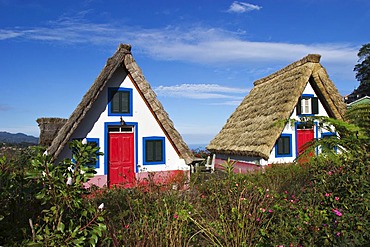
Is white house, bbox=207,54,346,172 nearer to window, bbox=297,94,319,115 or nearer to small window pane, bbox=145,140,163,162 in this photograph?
window, bbox=297,94,319,115

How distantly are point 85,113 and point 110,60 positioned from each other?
200 centimetres

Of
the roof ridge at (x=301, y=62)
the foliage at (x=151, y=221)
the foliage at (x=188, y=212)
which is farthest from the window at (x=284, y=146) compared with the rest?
the foliage at (x=151, y=221)

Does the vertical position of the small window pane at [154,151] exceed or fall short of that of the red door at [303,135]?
it falls short

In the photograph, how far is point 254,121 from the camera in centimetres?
1526

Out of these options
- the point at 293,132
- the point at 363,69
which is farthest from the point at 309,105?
the point at 363,69

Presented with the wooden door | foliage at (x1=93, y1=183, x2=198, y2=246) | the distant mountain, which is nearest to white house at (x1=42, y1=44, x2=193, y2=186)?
the distant mountain

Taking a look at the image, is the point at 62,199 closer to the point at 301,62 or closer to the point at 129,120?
the point at 129,120

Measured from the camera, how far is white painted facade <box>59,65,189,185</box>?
424 inches

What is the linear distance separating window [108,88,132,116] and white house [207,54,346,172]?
5.23 meters

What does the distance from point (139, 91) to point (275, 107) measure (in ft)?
20.0

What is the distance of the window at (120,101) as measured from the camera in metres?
11.0

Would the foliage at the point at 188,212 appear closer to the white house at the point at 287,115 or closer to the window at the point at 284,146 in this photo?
→ the white house at the point at 287,115

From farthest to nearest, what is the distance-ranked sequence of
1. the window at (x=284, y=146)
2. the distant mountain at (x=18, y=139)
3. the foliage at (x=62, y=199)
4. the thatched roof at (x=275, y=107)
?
1. the distant mountain at (x=18, y=139)
2. the window at (x=284, y=146)
3. the thatched roof at (x=275, y=107)
4. the foliage at (x=62, y=199)

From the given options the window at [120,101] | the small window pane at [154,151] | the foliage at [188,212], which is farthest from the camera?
the small window pane at [154,151]
